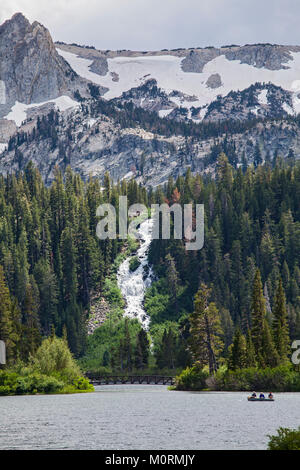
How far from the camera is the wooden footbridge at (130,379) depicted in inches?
5305

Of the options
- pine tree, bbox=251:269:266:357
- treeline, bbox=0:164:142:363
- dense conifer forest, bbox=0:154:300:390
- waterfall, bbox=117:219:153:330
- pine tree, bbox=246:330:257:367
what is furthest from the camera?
waterfall, bbox=117:219:153:330

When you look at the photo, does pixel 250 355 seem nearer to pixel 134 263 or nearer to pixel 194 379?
pixel 194 379

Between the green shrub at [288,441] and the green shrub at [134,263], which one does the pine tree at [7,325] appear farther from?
the green shrub at [288,441]

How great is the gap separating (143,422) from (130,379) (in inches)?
3065

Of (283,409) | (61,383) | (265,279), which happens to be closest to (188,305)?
(265,279)

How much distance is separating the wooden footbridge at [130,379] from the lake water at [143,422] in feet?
147

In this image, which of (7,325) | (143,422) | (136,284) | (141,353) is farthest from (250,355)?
(136,284)

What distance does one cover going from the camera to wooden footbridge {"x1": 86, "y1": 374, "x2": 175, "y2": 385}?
5305 inches

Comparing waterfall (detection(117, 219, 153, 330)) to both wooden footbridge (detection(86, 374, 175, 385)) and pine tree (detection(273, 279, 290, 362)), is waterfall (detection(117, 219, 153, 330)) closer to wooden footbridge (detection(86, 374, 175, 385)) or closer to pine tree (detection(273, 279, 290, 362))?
wooden footbridge (detection(86, 374, 175, 385))

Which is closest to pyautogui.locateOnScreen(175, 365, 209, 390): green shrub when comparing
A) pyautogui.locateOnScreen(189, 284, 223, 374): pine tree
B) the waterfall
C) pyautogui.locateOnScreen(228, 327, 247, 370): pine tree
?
pyautogui.locateOnScreen(189, 284, 223, 374): pine tree

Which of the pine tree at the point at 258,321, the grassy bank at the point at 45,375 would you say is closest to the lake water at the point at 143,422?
the grassy bank at the point at 45,375

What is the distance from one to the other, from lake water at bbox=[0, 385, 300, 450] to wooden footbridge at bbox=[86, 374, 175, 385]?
44874 millimetres

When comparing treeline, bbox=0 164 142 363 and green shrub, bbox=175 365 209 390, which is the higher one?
treeline, bbox=0 164 142 363

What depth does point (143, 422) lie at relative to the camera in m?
61.3
